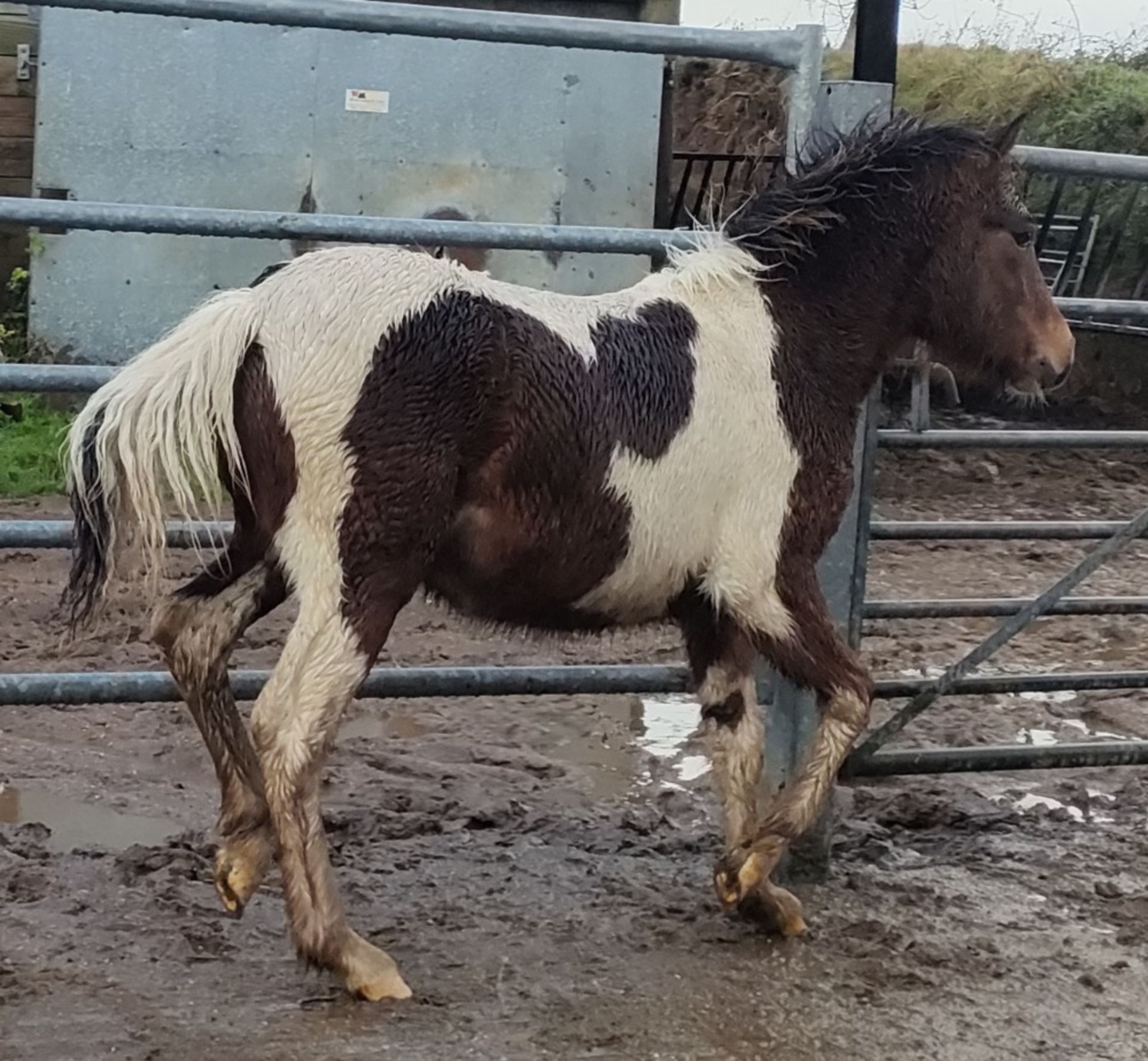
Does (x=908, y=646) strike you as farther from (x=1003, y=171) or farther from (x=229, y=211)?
Answer: (x=229, y=211)

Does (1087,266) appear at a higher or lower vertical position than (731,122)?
lower

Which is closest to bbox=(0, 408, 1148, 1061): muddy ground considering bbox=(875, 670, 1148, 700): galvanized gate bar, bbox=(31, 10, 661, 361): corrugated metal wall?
bbox=(875, 670, 1148, 700): galvanized gate bar

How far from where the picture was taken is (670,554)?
3.03 meters

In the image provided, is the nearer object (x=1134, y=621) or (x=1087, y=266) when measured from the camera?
(x=1134, y=621)

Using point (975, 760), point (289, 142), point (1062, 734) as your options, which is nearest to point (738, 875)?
point (975, 760)

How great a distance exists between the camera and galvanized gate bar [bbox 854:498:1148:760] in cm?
369

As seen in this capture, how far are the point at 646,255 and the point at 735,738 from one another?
1.22m

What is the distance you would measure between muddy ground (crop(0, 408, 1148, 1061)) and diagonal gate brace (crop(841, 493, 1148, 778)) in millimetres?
273

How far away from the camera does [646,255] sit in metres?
3.81

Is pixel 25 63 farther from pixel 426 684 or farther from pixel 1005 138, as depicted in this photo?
pixel 1005 138

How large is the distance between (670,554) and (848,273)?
2.45 ft

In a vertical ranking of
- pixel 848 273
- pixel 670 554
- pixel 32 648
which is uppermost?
pixel 848 273

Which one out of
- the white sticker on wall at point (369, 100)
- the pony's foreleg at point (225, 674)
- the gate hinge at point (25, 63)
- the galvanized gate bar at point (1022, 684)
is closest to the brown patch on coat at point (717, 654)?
the galvanized gate bar at point (1022, 684)

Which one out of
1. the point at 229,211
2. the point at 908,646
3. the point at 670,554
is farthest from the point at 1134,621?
the point at 229,211
